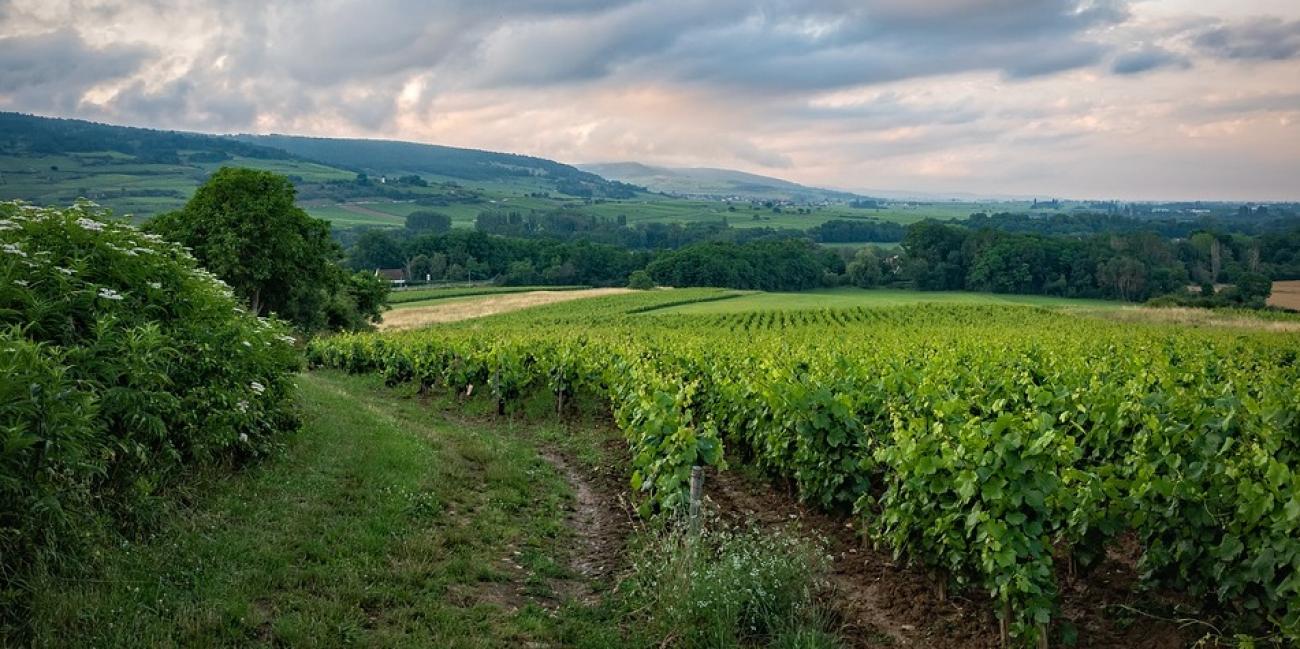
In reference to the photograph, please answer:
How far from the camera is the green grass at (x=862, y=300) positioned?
238 ft

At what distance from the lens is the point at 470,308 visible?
2857 inches

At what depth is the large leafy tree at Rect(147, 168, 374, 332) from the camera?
131 feet

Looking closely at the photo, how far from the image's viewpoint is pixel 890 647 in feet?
21.2

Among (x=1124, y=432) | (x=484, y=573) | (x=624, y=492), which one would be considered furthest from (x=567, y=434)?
(x=1124, y=432)

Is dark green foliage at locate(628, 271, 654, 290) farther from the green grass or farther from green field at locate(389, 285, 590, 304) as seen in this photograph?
the green grass

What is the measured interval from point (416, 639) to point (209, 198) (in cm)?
4160

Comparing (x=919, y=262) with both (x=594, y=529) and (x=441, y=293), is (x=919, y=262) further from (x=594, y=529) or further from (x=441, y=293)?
(x=594, y=529)

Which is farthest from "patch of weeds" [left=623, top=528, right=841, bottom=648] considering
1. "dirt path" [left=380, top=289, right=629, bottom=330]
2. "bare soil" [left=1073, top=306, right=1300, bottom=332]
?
"dirt path" [left=380, top=289, right=629, bottom=330]

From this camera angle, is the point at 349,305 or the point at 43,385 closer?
the point at 43,385

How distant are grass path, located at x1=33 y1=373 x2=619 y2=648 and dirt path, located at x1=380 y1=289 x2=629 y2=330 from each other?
176ft

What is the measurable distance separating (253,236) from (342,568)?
124 feet

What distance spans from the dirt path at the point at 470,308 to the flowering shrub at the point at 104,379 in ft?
173

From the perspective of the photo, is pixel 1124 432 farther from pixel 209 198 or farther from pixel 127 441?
pixel 209 198

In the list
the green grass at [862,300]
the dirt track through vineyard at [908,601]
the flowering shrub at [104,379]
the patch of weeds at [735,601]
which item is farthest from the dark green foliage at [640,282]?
the patch of weeds at [735,601]
